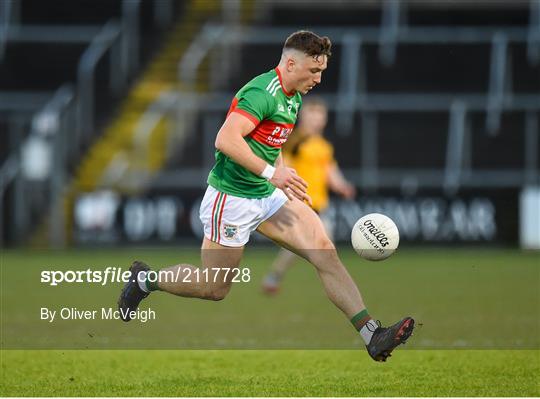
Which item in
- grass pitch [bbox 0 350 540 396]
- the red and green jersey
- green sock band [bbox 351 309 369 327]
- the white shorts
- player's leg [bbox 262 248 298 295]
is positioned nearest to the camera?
grass pitch [bbox 0 350 540 396]

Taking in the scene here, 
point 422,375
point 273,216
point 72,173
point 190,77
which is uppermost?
point 273,216

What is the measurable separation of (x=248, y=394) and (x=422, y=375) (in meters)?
1.38

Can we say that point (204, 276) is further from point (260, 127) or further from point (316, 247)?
point (260, 127)

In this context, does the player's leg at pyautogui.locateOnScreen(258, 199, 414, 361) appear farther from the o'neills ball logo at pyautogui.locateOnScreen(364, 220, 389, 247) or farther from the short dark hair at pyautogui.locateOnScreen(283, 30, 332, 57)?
the short dark hair at pyautogui.locateOnScreen(283, 30, 332, 57)

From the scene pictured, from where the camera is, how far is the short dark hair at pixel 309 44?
7.70m

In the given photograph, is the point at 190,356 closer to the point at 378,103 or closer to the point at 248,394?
the point at 248,394

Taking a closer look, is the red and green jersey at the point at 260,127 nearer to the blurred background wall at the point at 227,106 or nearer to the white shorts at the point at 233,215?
the white shorts at the point at 233,215

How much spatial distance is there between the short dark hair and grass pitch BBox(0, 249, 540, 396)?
6.89 feet

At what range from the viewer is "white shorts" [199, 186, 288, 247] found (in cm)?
795

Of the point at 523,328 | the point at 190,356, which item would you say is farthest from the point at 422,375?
the point at 523,328

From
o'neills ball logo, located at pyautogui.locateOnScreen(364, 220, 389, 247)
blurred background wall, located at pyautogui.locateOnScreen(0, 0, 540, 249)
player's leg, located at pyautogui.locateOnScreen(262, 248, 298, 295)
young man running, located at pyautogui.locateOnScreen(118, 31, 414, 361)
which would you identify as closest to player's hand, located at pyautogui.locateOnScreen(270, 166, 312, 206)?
young man running, located at pyautogui.locateOnScreen(118, 31, 414, 361)

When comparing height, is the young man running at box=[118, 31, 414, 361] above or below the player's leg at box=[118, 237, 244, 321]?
above

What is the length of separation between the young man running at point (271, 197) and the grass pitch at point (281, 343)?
545 mm

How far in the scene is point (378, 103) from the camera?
2348cm
